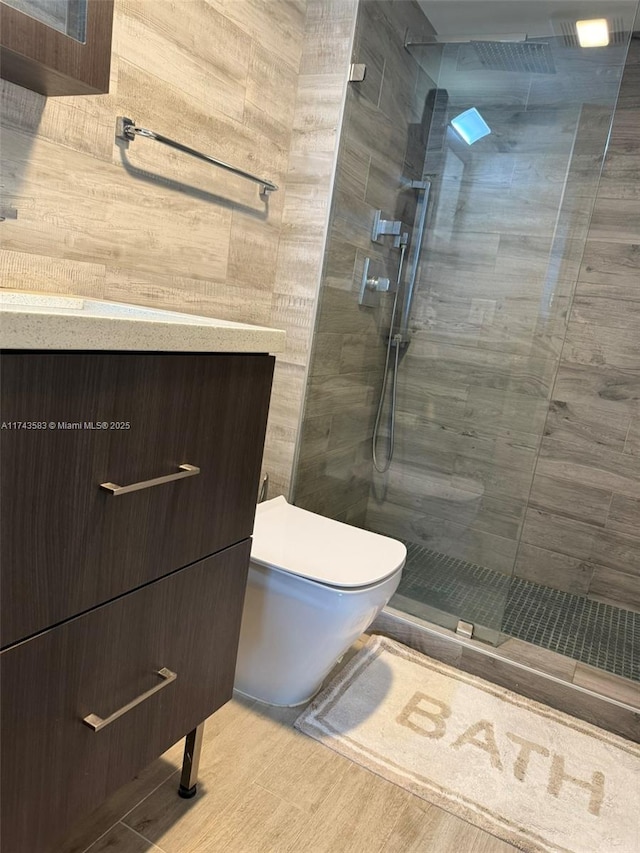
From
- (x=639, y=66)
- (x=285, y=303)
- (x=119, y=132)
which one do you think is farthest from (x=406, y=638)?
(x=639, y=66)

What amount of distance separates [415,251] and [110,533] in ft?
5.26

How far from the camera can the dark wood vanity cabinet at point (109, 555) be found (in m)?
0.71

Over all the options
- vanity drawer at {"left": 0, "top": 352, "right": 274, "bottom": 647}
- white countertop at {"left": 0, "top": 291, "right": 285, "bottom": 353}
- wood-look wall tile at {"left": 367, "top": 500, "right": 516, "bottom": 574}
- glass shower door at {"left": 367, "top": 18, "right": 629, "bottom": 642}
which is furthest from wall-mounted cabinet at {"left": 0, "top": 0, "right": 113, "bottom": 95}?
wood-look wall tile at {"left": 367, "top": 500, "right": 516, "bottom": 574}

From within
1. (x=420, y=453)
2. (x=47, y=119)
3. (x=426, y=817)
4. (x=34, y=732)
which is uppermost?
(x=47, y=119)

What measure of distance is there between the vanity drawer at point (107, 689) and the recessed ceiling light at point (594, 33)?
174 centimetres

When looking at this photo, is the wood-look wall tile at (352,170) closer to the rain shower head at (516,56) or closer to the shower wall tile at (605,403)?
the rain shower head at (516,56)

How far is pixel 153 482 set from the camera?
85cm

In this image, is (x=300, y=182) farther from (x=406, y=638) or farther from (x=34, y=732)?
(x=34, y=732)

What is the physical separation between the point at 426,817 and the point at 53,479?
1111 mm

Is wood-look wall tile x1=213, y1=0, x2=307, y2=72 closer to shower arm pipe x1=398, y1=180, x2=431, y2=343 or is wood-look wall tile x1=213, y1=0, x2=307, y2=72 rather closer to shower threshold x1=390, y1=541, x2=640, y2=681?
shower arm pipe x1=398, y1=180, x2=431, y2=343

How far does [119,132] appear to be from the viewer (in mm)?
1328

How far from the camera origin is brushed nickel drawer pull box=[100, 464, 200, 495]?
0.79 meters

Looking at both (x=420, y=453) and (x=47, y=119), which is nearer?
(x=47, y=119)

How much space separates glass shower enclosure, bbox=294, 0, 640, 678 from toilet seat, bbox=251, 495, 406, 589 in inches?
14.4
